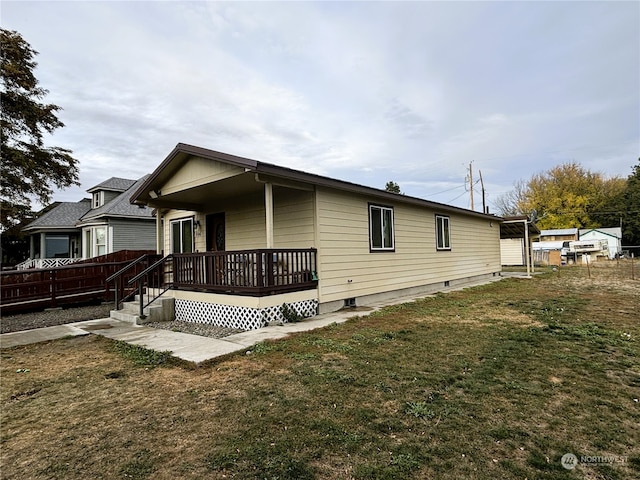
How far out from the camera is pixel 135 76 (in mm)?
11539

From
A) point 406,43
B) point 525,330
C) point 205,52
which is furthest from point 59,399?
point 406,43

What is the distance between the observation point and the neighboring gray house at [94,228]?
1722cm

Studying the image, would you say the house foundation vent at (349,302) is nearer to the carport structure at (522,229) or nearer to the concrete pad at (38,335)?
the concrete pad at (38,335)

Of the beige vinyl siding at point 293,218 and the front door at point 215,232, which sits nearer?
the beige vinyl siding at point 293,218

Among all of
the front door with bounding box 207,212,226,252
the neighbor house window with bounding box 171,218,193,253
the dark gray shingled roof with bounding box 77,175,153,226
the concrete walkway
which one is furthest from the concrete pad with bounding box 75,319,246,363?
the dark gray shingled roof with bounding box 77,175,153,226

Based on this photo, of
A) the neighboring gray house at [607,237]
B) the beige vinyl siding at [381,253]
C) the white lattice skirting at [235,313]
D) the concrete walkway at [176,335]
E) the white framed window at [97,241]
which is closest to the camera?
the concrete walkway at [176,335]

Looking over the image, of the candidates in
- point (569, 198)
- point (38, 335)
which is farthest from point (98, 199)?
point (569, 198)

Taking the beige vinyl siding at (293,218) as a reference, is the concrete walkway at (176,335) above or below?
below

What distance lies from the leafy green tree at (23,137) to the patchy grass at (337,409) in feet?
38.4

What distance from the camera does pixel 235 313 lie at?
A: 6742 mm

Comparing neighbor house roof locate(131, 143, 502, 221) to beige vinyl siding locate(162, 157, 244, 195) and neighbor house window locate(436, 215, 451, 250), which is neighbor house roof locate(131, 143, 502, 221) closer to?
beige vinyl siding locate(162, 157, 244, 195)

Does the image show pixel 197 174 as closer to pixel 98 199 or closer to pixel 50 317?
pixel 50 317

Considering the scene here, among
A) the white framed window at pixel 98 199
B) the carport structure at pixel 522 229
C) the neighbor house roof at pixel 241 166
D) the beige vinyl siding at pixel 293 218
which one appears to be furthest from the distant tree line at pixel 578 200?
the white framed window at pixel 98 199

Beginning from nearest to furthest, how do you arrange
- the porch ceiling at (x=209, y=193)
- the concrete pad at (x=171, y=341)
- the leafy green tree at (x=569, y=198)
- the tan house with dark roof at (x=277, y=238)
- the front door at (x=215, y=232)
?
the concrete pad at (x=171, y=341) < the tan house with dark roof at (x=277, y=238) < the porch ceiling at (x=209, y=193) < the front door at (x=215, y=232) < the leafy green tree at (x=569, y=198)
